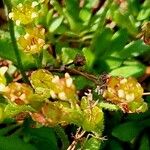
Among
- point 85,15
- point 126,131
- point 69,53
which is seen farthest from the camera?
point 85,15

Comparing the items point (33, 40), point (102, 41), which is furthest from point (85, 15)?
point (33, 40)

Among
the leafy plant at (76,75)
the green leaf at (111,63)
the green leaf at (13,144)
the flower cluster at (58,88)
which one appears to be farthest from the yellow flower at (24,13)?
the green leaf at (111,63)

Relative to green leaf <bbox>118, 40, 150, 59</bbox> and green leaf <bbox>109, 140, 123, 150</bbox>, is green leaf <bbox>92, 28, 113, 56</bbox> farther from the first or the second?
green leaf <bbox>109, 140, 123, 150</bbox>

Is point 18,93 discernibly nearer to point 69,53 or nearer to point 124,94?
point 124,94

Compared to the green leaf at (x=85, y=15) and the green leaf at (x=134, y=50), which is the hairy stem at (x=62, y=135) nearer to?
the green leaf at (x=134, y=50)

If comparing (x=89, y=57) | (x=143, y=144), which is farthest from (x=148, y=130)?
(x=89, y=57)

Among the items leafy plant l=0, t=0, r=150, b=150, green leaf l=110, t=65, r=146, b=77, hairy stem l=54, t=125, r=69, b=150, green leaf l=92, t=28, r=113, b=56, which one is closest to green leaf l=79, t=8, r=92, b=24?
leafy plant l=0, t=0, r=150, b=150

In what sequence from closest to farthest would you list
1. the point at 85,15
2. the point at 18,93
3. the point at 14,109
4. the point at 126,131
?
the point at 18,93 → the point at 14,109 → the point at 126,131 → the point at 85,15

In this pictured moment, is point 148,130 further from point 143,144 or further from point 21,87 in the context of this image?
point 21,87
